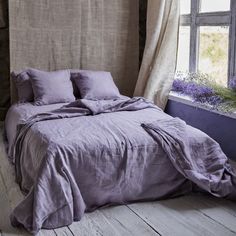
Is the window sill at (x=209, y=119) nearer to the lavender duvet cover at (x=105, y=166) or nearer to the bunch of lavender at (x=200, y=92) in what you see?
the bunch of lavender at (x=200, y=92)

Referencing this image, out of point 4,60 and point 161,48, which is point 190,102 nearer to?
point 161,48

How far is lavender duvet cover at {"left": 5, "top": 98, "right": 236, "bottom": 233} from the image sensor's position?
7.93ft

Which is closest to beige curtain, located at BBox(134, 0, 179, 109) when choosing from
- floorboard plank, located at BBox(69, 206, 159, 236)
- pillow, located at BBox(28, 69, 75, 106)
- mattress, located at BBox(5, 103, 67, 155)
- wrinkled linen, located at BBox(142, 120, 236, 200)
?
pillow, located at BBox(28, 69, 75, 106)

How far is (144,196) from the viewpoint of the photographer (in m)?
2.76

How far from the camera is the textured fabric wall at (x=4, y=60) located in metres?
4.30

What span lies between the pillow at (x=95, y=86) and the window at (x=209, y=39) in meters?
0.95

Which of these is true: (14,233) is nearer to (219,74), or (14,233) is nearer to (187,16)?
(219,74)

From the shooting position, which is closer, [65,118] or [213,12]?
[65,118]

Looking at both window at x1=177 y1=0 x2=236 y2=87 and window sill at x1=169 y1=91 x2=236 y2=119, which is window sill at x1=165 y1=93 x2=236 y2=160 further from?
window at x1=177 y1=0 x2=236 y2=87

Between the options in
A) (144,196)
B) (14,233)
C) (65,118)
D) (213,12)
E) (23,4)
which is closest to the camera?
(14,233)

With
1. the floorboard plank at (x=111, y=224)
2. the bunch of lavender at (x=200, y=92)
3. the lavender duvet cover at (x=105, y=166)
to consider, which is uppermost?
the bunch of lavender at (x=200, y=92)

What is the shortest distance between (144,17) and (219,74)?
1439mm

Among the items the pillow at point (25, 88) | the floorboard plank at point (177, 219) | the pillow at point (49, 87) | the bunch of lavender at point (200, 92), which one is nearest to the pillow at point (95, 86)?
the pillow at point (49, 87)

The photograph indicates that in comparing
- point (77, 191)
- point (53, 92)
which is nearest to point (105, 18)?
point (53, 92)
